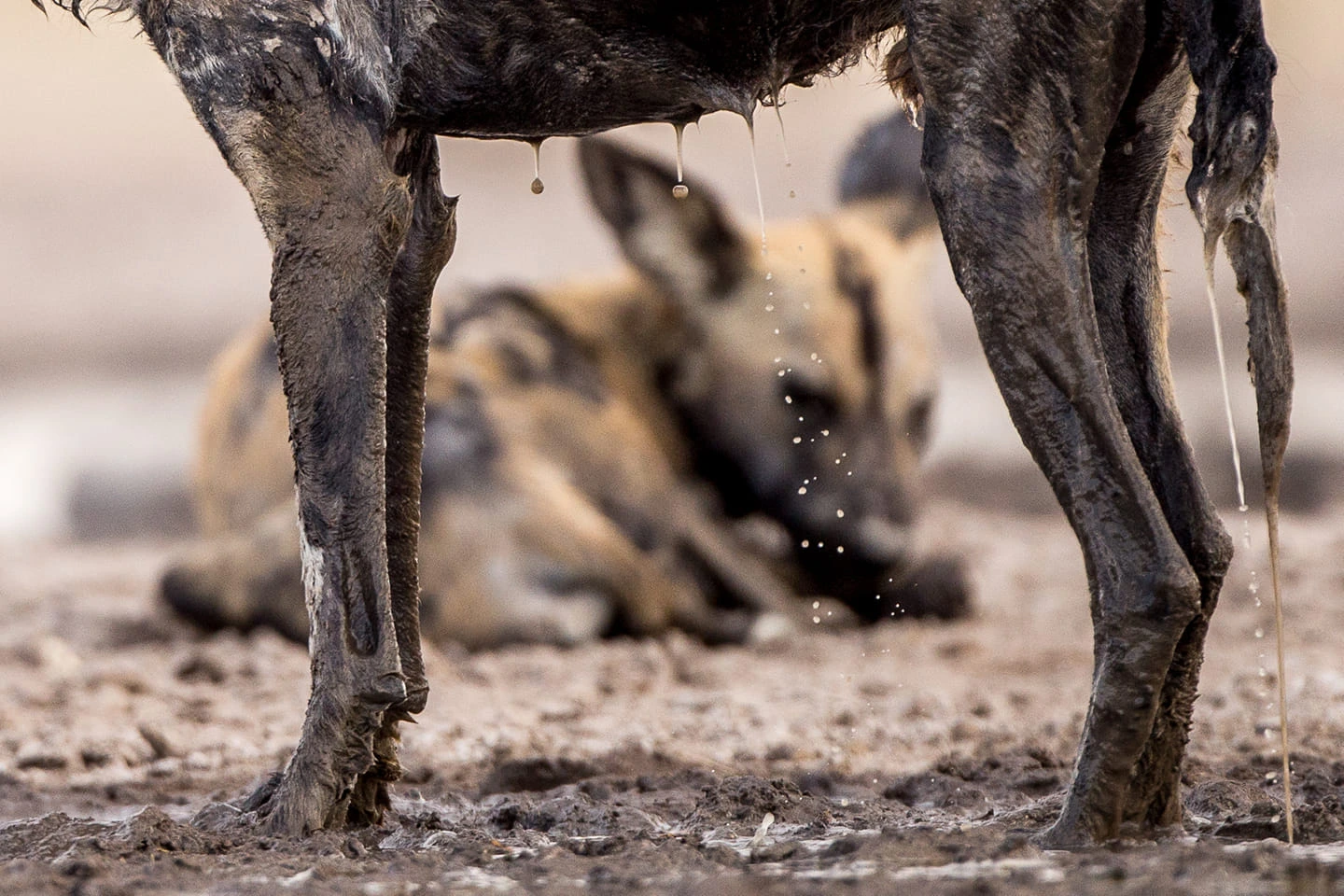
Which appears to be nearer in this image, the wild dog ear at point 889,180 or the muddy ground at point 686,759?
the muddy ground at point 686,759

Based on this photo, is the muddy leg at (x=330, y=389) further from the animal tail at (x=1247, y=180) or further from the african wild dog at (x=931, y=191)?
the animal tail at (x=1247, y=180)

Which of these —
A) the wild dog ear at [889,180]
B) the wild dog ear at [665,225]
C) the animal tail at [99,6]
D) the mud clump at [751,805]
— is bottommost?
the mud clump at [751,805]

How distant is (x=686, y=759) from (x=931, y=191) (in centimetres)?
204

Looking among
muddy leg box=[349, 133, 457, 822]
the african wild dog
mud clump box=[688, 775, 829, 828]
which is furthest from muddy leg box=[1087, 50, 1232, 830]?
muddy leg box=[349, 133, 457, 822]

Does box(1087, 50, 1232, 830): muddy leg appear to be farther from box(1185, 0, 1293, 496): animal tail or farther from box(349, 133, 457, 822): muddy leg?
box(349, 133, 457, 822): muddy leg

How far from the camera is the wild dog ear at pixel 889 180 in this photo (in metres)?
8.29

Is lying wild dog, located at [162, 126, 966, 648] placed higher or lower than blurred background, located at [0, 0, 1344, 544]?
lower

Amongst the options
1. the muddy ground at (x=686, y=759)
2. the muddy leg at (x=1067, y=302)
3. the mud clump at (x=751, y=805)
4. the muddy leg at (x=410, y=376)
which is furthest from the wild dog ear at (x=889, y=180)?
the muddy leg at (x=1067, y=302)

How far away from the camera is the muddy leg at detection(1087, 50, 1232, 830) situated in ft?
10.6

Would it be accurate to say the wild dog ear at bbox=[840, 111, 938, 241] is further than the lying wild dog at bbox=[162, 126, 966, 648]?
Yes

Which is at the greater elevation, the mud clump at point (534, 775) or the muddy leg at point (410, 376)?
the muddy leg at point (410, 376)

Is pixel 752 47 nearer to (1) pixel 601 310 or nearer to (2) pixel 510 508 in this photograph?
(2) pixel 510 508

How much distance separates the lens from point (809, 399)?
7.48m

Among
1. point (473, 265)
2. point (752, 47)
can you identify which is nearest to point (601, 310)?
point (752, 47)
